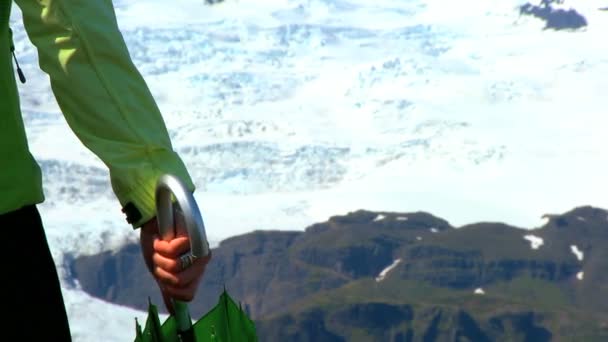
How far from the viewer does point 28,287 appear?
218 cm

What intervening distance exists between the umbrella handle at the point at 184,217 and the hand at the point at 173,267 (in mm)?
17

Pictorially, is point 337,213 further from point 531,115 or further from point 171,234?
point 171,234

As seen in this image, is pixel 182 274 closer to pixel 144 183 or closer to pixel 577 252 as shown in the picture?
pixel 144 183

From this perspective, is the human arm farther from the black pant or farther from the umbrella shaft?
the black pant

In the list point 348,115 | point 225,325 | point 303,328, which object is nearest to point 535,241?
point 303,328

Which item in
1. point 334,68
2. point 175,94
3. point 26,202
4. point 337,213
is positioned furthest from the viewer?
point 337,213

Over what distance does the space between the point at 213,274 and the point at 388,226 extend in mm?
24165

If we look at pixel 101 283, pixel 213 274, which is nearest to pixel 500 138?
pixel 213 274

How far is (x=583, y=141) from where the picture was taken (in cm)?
15725

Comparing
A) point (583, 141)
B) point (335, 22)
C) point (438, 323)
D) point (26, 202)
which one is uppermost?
point (26, 202)

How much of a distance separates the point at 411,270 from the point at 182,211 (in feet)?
549

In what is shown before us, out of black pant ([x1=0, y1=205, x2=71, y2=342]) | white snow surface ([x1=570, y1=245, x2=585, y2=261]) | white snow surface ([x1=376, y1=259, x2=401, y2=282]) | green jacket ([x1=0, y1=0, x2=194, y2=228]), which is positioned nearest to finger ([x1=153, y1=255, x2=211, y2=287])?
green jacket ([x1=0, y1=0, x2=194, y2=228])

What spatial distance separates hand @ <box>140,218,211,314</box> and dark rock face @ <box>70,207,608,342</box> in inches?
6012

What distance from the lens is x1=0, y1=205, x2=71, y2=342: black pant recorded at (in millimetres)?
2174
